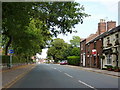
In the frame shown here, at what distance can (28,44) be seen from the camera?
40062mm

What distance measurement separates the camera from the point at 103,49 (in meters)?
39.5

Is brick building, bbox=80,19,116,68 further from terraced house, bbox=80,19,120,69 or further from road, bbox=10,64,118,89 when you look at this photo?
road, bbox=10,64,118,89

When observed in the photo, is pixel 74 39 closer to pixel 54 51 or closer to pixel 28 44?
pixel 54 51

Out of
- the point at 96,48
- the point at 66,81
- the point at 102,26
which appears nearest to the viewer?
the point at 66,81

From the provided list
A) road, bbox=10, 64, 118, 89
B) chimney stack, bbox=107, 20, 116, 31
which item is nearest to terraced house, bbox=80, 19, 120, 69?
chimney stack, bbox=107, 20, 116, 31

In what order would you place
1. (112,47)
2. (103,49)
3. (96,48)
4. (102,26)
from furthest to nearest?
(102,26)
(96,48)
(103,49)
(112,47)

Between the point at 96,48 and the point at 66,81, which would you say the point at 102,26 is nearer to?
the point at 96,48

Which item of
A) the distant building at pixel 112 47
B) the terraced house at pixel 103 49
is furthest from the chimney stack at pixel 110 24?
the distant building at pixel 112 47

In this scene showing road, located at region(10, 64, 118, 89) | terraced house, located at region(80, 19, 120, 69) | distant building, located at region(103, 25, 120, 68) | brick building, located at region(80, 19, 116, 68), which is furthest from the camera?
brick building, located at region(80, 19, 116, 68)

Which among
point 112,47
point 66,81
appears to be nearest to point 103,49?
point 112,47

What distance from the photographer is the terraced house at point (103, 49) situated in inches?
1318

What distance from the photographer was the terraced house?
33.5m

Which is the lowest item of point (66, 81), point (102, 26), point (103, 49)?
point (66, 81)

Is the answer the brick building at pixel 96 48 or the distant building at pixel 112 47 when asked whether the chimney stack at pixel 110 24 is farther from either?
the distant building at pixel 112 47
